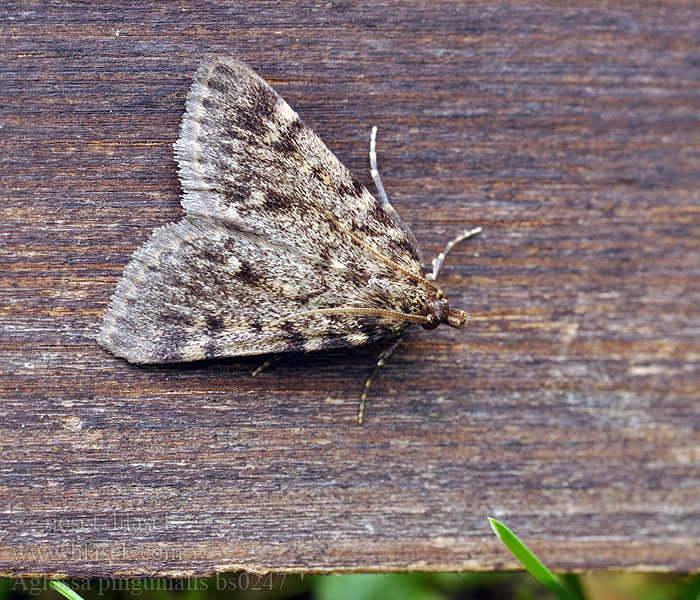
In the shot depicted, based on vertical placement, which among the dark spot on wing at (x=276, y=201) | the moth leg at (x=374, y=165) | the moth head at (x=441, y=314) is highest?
the moth leg at (x=374, y=165)

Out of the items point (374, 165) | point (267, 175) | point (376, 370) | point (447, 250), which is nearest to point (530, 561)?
point (376, 370)

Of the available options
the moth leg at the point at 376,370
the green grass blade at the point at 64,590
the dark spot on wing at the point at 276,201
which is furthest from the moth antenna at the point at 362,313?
the green grass blade at the point at 64,590

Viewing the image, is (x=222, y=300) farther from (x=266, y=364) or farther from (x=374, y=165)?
(x=374, y=165)

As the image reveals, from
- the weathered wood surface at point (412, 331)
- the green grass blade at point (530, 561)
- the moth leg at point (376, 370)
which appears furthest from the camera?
the moth leg at point (376, 370)

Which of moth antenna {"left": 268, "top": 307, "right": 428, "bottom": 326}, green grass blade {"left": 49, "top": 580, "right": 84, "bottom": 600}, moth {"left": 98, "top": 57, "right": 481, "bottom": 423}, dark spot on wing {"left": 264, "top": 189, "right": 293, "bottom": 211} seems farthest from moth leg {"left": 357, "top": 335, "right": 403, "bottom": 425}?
green grass blade {"left": 49, "top": 580, "right": 84, "bottom": 600}

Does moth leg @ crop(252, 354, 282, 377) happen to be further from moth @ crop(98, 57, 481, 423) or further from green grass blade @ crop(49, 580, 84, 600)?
green grass blade @ crop(49, 580, 84, 600)

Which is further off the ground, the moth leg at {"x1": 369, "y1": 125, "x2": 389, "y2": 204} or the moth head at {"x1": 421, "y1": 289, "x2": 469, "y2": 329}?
the moth leg at {"x1": 369, "y1": 125, "x2": 389, "y2": 204}

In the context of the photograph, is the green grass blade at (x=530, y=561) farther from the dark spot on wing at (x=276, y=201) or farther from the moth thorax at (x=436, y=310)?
the dark spot on wing at (x=276, y=201)
